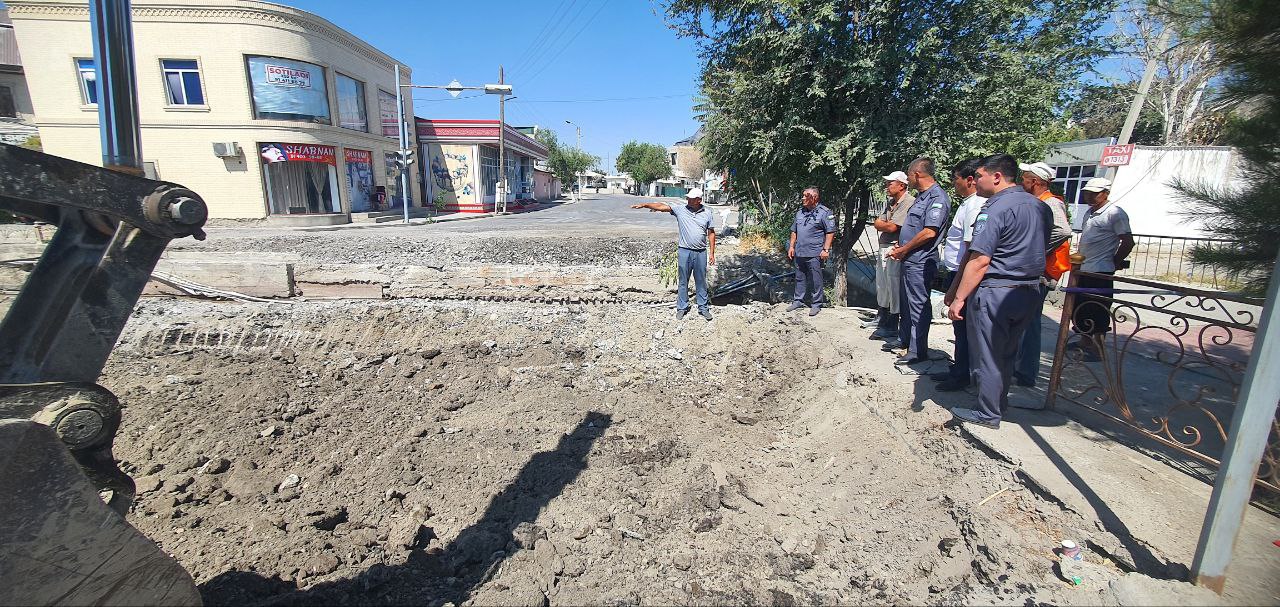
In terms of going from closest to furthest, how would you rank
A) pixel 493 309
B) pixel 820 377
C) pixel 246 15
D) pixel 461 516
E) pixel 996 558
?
pixel 996 558 → pixel 461 516 → pixel 820 377 → pixel 493 309 → pixel 246 15

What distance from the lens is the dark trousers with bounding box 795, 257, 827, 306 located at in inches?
254

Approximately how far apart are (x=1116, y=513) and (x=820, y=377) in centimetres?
257

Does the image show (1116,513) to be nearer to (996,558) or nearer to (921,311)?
(996,558)

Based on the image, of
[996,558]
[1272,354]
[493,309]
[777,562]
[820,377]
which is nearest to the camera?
[1272,354]

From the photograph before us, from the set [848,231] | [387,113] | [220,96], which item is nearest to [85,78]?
[220,96]

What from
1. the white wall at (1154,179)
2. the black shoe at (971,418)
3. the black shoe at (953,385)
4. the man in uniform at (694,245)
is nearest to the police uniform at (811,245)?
the man in uniform at (694,245)

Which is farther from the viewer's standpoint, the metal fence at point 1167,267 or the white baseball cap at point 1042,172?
the metal fence at point 1167,267

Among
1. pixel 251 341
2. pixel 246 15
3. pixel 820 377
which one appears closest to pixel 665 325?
pixel 820 377

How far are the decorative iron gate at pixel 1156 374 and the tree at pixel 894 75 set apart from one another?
2000 millimetres

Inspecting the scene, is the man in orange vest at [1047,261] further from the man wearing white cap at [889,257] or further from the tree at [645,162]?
the tree at [645,162]

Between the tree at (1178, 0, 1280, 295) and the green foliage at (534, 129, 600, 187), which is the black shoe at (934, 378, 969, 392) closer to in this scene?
the tree at (1178, 0, 1280, 295)

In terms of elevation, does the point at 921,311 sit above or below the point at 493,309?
above

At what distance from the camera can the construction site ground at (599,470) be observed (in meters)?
2.51

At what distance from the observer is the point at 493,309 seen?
7.08 metres
